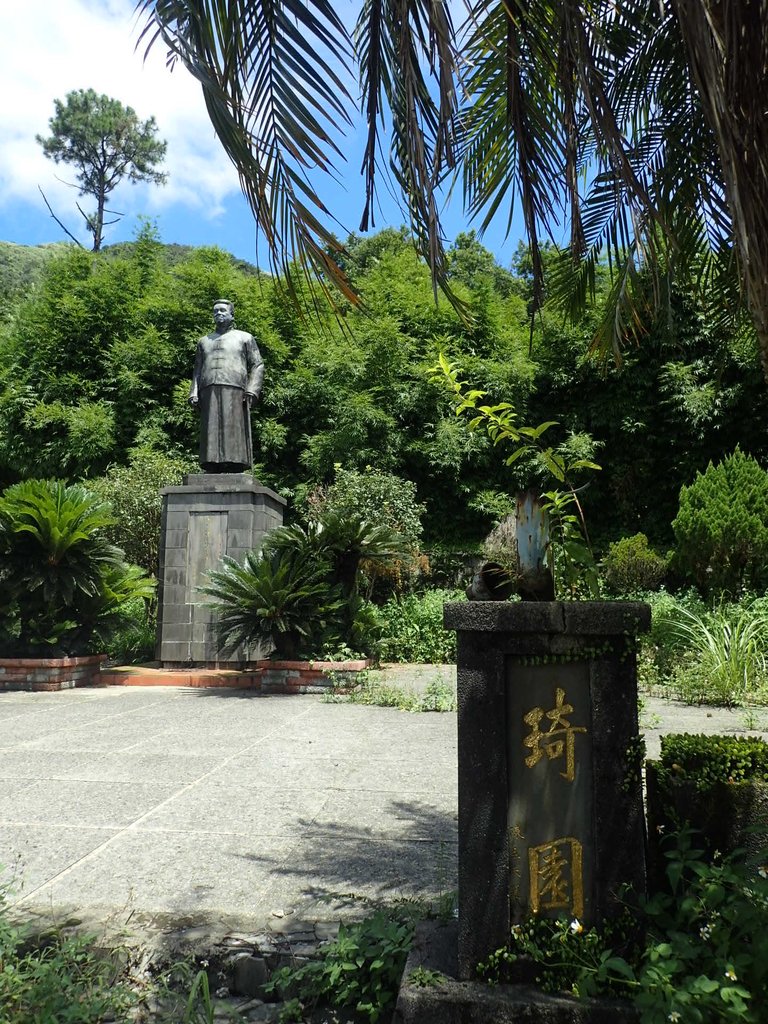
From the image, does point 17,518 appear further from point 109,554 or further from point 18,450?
point 18,450

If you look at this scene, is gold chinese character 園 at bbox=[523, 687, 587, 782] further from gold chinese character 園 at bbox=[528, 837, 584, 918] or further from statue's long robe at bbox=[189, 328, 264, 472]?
statue's long robe at bbox=[189, 328, 264, 472]

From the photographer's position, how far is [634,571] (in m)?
12.0

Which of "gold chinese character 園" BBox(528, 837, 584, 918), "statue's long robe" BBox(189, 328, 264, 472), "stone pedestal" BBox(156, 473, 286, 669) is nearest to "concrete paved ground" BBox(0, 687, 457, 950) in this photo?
"gold chinese character 園" BBox(528, 837, 584, 918)

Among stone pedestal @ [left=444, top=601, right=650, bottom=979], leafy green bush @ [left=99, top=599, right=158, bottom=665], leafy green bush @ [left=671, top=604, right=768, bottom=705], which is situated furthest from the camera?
leafy green bush @ [left=99, top=599, right=158, bottom=665]

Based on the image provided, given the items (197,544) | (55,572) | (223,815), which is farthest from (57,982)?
(197,544)

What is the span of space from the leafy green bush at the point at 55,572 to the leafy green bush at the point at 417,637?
356 cm

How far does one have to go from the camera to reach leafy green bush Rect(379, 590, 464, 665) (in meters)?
10.8

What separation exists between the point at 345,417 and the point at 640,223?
1342cm

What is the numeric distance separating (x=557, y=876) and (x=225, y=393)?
376 inches

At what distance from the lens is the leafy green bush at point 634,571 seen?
1188 centimetres

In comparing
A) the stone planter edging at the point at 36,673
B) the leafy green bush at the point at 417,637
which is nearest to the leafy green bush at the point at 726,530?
the leafy green bush at the point at 417,637

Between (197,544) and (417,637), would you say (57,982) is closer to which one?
(197,544)

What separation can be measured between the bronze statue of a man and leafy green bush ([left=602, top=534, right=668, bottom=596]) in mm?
5750

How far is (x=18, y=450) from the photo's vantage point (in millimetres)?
18484
